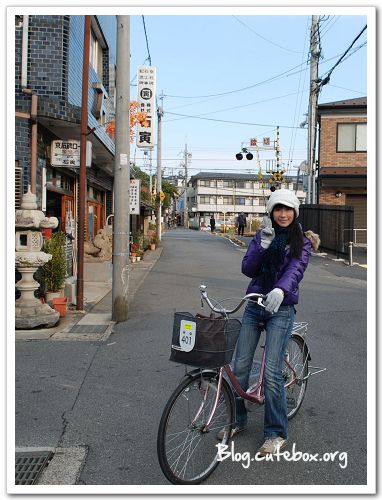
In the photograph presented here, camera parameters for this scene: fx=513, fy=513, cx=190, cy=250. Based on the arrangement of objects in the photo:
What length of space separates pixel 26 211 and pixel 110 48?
36.6 ft

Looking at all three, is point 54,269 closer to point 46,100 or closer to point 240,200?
point 46,100

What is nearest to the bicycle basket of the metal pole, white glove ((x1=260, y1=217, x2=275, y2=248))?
white glove ((x1=260, y1=217, x2=275, y2=248))

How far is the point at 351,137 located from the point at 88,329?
19.9 meters

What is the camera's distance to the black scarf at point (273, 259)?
351cm

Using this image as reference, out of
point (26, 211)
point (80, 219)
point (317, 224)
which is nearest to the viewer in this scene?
point (26, 211)

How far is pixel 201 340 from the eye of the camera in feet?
10.1

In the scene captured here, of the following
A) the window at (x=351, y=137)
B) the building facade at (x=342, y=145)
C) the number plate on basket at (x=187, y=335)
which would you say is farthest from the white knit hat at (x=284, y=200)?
the window at (x=351, y=137)

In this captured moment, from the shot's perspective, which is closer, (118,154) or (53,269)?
(118,154)

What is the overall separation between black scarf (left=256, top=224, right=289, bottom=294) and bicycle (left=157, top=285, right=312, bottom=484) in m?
0.16

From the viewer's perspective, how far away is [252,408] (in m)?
3.82

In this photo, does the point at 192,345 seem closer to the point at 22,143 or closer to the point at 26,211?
the point at 26,211

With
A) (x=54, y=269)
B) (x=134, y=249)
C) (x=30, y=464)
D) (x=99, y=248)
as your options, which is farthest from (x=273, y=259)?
(x=134, y=249)
